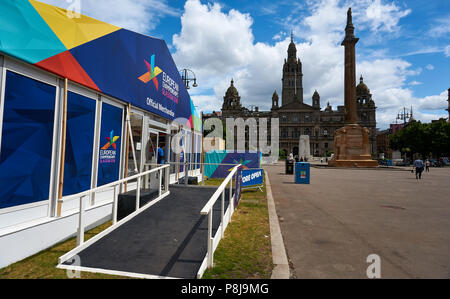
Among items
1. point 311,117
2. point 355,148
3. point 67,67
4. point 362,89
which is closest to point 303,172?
point 67,67

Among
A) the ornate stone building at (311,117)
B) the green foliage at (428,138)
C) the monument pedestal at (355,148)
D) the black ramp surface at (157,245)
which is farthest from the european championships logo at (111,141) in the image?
the ornate stone building at (311,117)

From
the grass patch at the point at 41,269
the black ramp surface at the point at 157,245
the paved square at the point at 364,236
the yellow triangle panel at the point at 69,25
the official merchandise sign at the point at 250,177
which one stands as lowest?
the grass patch at the point at 41,269

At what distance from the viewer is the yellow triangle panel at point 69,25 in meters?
4.57

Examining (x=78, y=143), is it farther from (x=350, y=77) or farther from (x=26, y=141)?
(x=350, y=77)

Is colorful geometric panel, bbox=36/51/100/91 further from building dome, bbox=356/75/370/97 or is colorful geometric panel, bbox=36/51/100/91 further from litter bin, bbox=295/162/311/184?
building dome, bbox=356/75/370/97

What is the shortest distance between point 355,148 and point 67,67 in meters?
35.1

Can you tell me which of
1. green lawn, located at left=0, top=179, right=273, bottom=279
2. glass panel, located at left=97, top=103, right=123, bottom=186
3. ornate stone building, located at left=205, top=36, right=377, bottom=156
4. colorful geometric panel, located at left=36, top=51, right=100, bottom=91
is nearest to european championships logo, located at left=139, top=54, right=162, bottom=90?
glass panel, located at left=97, top=103, right=123, bottom=186

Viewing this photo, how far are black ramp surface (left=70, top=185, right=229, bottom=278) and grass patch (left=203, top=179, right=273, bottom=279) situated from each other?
364mm

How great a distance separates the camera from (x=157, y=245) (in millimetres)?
4246

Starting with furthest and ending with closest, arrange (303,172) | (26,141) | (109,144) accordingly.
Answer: (303,172), (109,144), (26,141)

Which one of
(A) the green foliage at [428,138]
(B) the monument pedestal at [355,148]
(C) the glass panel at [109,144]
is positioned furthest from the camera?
(A) the green foliage at [428,138]

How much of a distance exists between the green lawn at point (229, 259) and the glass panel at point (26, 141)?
3.54ft

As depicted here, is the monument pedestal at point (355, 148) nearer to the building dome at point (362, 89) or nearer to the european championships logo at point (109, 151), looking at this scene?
the european championships logo at point (109, 151)

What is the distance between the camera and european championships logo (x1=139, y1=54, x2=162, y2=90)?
8.34 meters
